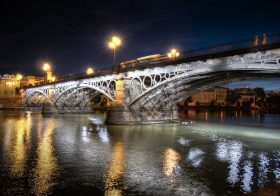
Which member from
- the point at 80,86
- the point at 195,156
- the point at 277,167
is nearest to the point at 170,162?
the point at 195,156

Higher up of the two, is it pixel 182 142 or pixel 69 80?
pixel 69 80

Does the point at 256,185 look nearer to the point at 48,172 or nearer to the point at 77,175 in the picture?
the point at 77,175

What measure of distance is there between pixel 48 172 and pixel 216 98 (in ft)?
572

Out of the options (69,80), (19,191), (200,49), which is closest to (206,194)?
(19,191)

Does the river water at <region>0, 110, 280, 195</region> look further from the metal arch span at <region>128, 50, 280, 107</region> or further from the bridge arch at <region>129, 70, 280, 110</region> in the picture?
the bridge arch at <region>129, 70, 280, 110</region>

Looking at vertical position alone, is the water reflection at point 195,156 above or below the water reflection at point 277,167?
above

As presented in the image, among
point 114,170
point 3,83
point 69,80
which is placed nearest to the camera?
point 114,170

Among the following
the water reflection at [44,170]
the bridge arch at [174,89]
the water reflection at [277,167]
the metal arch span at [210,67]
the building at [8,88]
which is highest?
the building at [8,88]

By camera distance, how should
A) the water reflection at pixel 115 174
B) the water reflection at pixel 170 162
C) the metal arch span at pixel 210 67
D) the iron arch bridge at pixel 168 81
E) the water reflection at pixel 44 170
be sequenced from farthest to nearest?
1. the iron arch bridge at pixel 168 81
2. the metal arch span at pixel 210 67
3. the water reflection at pixel 170 162
4. the water reflection at pixel 44 170
5. the water reflection at pixel 115 174

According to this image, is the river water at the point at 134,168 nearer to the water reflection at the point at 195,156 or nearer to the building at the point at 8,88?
the water reflection at the point at 195,156

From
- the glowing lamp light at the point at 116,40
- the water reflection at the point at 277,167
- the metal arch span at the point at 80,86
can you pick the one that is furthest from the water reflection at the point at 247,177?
the metal arch span at the point at 80,86

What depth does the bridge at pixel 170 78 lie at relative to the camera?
25761 millimetres

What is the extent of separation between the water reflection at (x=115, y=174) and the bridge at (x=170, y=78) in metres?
14.2

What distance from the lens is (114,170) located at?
1447 cm
